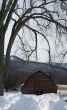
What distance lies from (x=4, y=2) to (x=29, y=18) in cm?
312

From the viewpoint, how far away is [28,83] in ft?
79.6

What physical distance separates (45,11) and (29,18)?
1.26 metres

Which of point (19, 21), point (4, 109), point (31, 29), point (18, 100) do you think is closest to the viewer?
point (4, 109)

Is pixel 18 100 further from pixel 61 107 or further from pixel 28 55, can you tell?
pixel 28 55

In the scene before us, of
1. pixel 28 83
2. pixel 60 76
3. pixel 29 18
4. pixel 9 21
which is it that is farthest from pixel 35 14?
pixel 60 76

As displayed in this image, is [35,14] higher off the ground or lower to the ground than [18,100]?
higher

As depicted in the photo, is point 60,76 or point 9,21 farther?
point 60,76

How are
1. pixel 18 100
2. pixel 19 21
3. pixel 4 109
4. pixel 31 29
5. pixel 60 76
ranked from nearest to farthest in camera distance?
pixel 4 109, pixel 18 100, pixel 19 21, pixel 31 29, pixel 60 76

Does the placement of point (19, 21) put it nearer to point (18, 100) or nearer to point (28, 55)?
point (28, 55)

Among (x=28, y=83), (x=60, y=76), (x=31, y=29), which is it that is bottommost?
(x=60, y=76)

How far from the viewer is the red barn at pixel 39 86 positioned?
77.2 feet

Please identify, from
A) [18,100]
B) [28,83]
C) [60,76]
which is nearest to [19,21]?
[28,83]

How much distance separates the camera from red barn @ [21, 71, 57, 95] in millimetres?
23531

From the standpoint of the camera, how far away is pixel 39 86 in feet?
77.6
